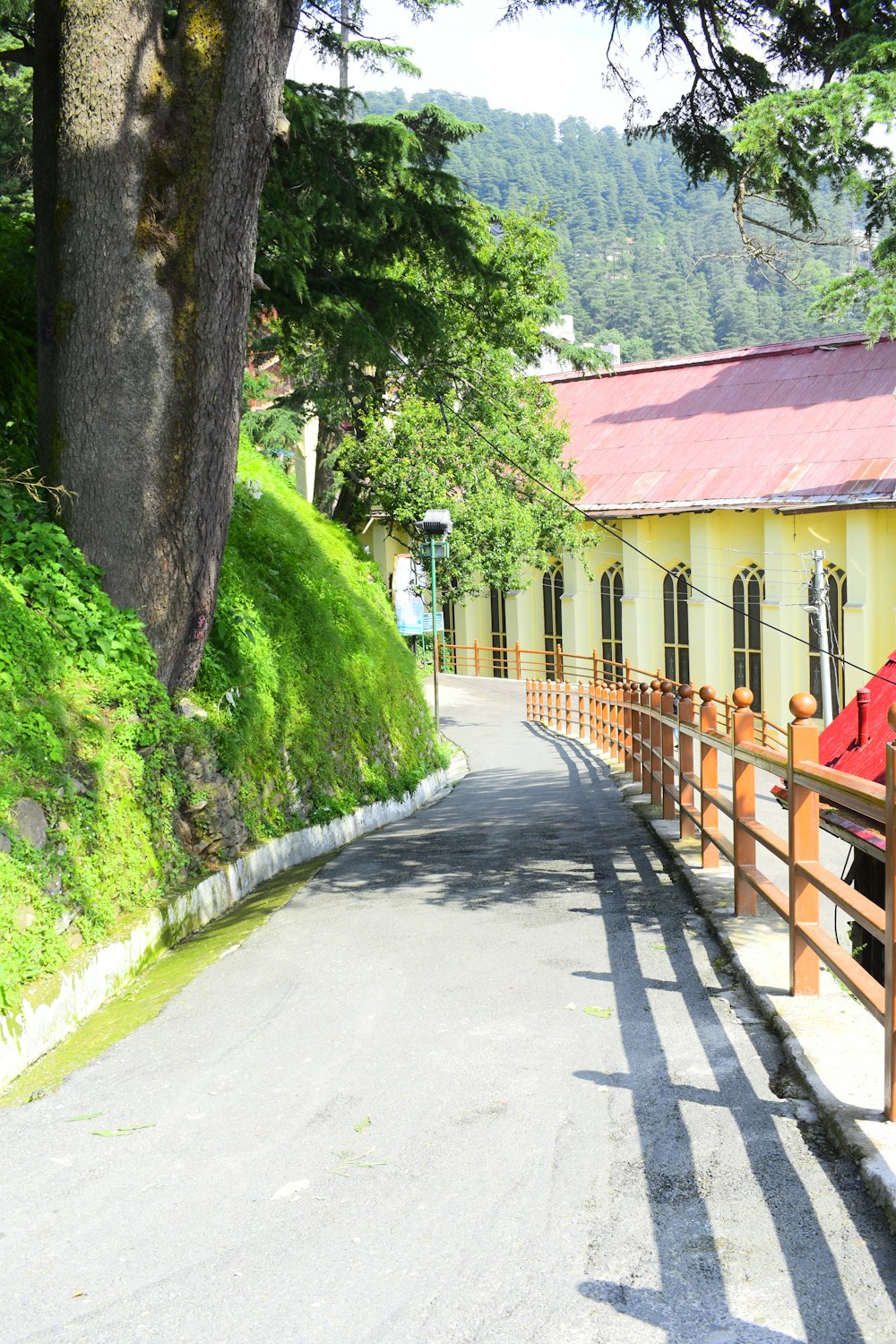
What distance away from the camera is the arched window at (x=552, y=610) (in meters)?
43.8

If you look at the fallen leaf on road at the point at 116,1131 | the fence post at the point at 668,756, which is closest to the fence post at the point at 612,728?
the fence post at the point at 668,756

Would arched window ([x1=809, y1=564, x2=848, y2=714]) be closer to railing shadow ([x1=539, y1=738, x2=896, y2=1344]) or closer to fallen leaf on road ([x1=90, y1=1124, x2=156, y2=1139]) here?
railing shadow ([x1=539, y1=738, x2=896, y2=1344])

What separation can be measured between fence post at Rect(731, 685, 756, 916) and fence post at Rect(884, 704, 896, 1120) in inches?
103

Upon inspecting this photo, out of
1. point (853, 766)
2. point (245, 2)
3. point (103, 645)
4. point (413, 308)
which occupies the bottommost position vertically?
point (853, 766)

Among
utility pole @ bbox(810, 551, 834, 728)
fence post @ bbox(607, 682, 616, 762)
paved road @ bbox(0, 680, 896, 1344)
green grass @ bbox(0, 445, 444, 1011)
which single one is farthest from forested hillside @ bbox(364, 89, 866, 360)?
paved road @ bbox(0, 680, 896, 1344)

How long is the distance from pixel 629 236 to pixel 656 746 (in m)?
119

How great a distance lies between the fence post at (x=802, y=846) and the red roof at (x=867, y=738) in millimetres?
2140

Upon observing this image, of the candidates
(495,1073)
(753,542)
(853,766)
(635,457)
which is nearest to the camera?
(495,1073)

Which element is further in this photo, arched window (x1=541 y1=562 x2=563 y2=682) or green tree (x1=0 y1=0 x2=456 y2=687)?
arched window (x1=541 y1=562 x2=563 y2=682)

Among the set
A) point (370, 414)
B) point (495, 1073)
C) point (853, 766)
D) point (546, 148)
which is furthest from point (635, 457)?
point (546, 148)

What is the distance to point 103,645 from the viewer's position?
7.61 metres

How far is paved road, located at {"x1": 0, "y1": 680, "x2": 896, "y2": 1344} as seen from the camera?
10.2ft

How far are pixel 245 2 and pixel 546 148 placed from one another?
499ft

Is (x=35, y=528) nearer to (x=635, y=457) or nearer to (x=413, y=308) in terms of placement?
(x=413, y=308)
